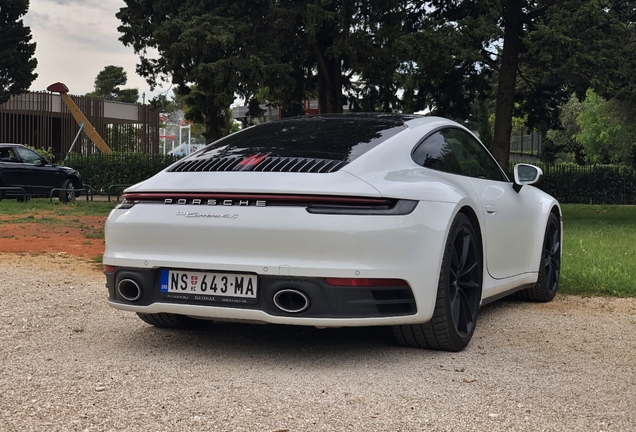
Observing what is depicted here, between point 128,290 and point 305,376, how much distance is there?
3.96 feet

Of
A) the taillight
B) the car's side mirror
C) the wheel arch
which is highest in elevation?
the car's side mirror

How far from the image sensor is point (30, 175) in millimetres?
23688

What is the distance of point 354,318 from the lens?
448 centimetres

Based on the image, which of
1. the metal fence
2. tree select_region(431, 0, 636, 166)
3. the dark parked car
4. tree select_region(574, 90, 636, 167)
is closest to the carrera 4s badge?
tree select_region(431, 0, 636, 166)

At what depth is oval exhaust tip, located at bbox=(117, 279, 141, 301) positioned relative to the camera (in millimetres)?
4863

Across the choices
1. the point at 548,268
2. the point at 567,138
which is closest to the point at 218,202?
the point at 548,268

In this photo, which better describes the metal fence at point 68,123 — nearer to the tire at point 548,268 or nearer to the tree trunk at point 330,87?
the tree trunk at point 330,87

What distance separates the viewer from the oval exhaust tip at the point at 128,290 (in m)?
4.86

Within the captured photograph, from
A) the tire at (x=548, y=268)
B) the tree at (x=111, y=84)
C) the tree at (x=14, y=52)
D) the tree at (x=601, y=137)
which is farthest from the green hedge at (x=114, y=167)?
the tree at (x=111, y=84)

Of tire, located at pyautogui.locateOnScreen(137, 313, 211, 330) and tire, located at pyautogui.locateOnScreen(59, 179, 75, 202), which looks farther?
tire, located at pyautogui.locateOnScreen(59, 179, 75, 202)

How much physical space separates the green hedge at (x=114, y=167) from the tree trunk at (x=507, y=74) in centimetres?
1257

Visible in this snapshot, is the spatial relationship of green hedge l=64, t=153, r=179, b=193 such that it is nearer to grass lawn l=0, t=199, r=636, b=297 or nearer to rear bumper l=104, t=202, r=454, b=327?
grass lawn l=0, t=199, r=636, b=297

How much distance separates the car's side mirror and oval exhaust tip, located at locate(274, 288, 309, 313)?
2.63 m

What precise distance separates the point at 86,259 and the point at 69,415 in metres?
6.95
